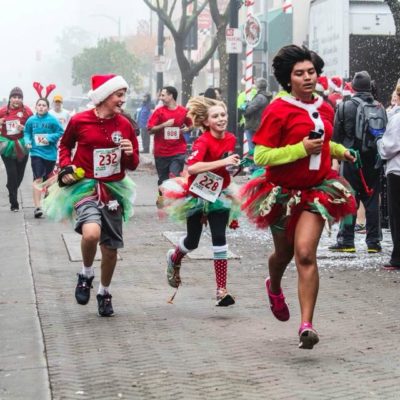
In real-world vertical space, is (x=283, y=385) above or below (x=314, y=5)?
below

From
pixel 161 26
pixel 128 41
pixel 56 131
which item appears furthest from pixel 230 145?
pixel 128 41

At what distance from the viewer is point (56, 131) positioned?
16.5 metres

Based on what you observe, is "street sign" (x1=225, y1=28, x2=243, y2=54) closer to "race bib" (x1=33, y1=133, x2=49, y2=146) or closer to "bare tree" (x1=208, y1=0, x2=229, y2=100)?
"bare tree" (x1=208, y1=0, x2=229, y2=100)

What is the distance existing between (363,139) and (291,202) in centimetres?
494

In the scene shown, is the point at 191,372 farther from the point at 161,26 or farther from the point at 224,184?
the point at 161,26

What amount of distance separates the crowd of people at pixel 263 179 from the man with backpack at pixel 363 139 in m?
0.01

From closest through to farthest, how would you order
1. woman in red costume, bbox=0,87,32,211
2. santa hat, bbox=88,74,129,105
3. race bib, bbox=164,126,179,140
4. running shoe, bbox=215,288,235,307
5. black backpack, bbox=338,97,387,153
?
santa hat, bbox=88,74,129,105
running shoe, bbox=215,288,235,307
black backpack, bbox=338,97,387,153
race bib, bbox=164,126,179,140
woman in red costume, bbox=0,87,32,211

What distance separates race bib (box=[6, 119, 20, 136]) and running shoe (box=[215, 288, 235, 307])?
28.4 ft

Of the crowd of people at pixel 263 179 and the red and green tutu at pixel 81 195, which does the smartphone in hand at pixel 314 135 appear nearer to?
the crowd of people at pixel 263 179

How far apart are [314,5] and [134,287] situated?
16.9 m

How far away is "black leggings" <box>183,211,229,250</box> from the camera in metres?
9.15

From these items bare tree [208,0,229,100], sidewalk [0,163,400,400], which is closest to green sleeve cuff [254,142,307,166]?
sidewalk [0,163,400,400]

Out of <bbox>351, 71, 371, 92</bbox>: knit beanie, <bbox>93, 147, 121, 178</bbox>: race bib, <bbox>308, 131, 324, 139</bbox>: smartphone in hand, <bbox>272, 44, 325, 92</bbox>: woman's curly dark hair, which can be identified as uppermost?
<bbox>272, 44, 325, 92</bbox>: woman's curly dark hair

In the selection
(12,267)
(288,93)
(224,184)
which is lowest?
(12,267)
